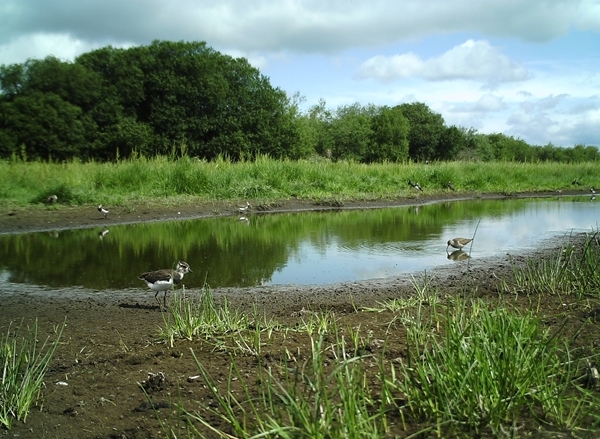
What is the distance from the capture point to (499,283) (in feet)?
24.3

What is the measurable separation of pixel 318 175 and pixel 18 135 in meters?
23.3

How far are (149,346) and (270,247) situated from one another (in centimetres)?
737

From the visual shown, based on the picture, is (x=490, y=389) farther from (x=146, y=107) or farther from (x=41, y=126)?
(x=146, y=107)

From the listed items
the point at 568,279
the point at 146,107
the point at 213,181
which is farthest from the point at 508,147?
the point at 568,279

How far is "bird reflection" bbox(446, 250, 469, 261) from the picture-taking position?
35.1ft

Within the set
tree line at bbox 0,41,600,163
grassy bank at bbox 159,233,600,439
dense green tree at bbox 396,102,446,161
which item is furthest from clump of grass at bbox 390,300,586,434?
dense green tree at bbox 396,102,446,161

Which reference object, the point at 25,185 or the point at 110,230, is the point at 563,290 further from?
the point at 25,185

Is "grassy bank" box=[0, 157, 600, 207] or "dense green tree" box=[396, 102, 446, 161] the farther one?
"dense green tree" box=[396, 102, 446, 161]

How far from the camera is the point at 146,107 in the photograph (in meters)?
46.1

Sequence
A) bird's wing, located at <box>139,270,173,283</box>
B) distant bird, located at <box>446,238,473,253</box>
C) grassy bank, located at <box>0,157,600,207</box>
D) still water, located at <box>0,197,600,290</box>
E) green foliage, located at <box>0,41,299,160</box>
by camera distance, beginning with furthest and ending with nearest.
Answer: green foliage, located at <box>0,41,299,160</box> → grassy bank, located at <box>0,157,600,207</box> → distant bird, located at <box>446,238,473,253</box> → still water, located at <box>0,197,600,290</box> → bird's wing, located at <box>139,270,173,283</box>

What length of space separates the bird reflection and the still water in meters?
0.09

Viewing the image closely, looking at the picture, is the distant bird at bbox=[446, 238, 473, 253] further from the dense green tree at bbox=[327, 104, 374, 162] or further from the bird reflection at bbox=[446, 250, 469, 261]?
the dense green tree at bbox=[327, 104, 374, 162]

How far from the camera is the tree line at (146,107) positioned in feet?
127

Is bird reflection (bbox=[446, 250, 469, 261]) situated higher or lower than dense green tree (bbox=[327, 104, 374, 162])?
lower
